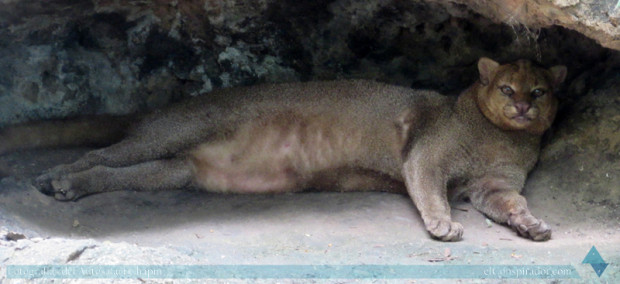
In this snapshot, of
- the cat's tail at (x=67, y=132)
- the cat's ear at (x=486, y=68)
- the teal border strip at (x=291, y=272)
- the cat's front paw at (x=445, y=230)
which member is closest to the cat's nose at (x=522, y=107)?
the cat's ear at (x=486, y=68)

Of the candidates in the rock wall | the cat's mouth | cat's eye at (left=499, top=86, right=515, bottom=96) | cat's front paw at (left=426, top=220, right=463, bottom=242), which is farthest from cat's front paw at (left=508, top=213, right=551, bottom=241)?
the rock wall

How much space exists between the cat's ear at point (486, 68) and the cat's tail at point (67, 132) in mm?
2284

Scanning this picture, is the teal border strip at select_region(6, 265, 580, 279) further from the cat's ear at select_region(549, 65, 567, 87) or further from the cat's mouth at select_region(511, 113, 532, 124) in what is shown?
the cat's ear at select_region(549, 65, 567, 87)

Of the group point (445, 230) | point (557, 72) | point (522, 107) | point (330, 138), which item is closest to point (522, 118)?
point (522, 107)

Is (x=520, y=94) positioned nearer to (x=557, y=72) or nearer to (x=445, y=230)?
(x=557, y=72)

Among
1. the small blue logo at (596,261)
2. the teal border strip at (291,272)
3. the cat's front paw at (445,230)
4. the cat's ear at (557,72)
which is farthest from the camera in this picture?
the cat's ear at (557,72)

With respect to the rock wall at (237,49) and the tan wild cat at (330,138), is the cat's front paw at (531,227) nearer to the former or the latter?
the tan wild cat at (330,138)

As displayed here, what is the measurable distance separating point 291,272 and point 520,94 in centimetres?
202

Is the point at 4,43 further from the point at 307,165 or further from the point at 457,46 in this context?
the point at 457,46

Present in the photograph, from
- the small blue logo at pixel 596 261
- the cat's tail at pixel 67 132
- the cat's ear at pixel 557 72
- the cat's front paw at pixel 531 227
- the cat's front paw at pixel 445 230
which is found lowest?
the cat's tail at pixel 67 132

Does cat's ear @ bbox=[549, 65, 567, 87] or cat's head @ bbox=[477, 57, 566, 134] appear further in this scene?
cat's ear @ bbox=[549, 65, 567, 87]

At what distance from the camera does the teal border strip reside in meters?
2.50

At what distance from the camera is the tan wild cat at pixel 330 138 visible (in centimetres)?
403

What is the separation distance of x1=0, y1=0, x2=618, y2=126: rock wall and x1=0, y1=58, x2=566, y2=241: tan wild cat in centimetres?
31
